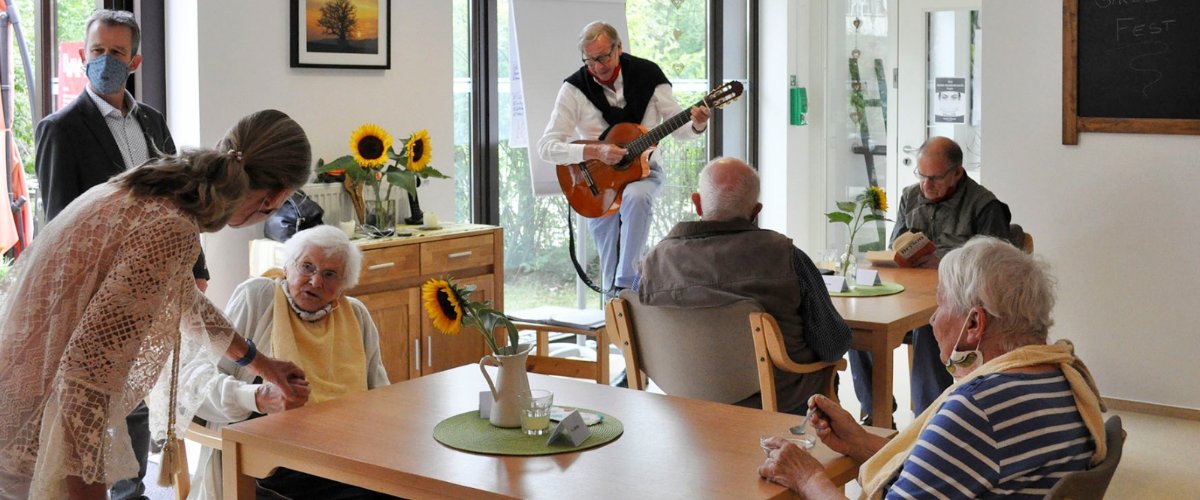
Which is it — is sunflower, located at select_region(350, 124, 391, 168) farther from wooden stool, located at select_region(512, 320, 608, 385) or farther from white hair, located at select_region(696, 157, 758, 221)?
white hair, located at select_region(696, 157, 758, 221)

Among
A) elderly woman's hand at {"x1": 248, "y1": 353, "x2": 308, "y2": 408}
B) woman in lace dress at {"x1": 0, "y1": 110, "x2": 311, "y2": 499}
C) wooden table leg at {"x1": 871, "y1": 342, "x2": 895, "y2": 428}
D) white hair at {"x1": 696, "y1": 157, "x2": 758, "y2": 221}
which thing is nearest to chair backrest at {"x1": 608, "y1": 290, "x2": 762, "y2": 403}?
white hair at {"x1": 696, "y1": 157, "x2": 758, "y2": 221}

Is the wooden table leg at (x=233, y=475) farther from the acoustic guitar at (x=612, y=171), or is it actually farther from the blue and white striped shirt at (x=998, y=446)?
the acoustic guitar at (x=612, y=171)

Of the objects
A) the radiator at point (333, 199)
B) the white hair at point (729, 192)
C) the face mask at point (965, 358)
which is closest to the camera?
the face mask at point (965, 358)

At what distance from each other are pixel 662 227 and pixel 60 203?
15.2 feet

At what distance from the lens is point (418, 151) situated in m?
5.34

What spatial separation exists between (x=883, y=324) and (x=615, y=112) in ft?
7.63

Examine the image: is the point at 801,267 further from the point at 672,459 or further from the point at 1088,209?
the point at 1088,209

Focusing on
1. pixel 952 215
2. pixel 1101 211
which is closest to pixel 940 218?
pixel 952 215

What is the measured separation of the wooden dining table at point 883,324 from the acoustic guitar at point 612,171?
1.60 metres

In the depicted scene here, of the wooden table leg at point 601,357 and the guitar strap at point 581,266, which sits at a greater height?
the guitar strap at point 581,266

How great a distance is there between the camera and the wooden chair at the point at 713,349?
3580 millimetres

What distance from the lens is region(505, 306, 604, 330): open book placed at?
16.7 feet

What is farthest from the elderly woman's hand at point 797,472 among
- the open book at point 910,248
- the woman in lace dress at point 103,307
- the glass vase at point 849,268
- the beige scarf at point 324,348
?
the open book at point 910,248

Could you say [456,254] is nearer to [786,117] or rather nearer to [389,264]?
[389,264]
